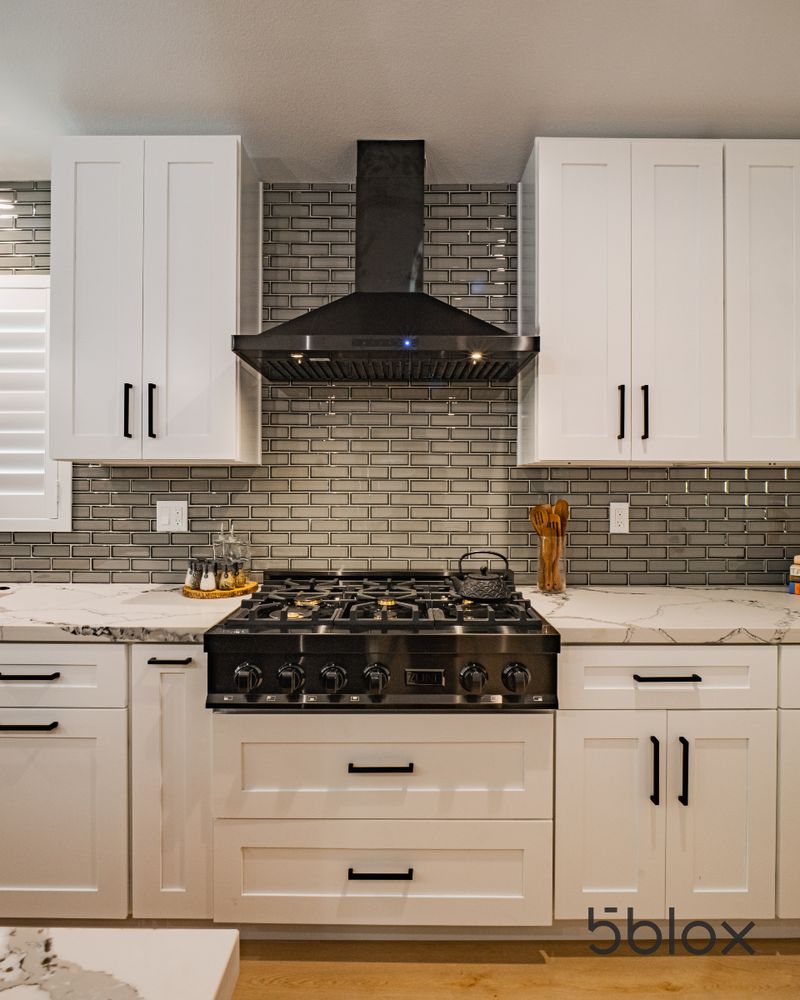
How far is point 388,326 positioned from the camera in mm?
2057

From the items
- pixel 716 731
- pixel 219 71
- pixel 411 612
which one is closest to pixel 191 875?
pixel 411 612

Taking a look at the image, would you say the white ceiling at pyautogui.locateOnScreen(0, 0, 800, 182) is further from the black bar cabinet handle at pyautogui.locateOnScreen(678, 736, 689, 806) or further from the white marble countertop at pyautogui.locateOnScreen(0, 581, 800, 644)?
the black bar cabinet handle at pyautogui.locateOnScreen(678, 736, 689, 806)

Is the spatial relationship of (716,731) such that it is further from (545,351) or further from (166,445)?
(166,445)

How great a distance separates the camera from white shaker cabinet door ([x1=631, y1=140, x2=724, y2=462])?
2.14m

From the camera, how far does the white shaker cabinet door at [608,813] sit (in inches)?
69.9

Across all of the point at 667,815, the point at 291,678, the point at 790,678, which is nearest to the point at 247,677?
the point at 291,678

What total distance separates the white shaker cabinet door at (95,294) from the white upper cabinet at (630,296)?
4.58 ft

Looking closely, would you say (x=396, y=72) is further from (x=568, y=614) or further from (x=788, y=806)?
(x=788, y=806)

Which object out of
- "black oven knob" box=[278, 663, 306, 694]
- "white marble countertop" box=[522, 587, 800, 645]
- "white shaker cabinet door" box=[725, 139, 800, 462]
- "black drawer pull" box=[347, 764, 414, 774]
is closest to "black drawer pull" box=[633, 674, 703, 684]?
"white marble countertop" box=[522, 587, 800, 645]

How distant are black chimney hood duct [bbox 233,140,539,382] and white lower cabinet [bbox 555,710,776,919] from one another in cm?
118

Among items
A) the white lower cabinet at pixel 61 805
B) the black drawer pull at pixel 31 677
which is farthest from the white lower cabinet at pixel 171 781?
the black drawer pull at pixel 31 677

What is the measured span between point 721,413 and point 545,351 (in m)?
0.63

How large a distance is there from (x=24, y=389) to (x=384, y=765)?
79.2 inches

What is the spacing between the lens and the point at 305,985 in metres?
1.73
